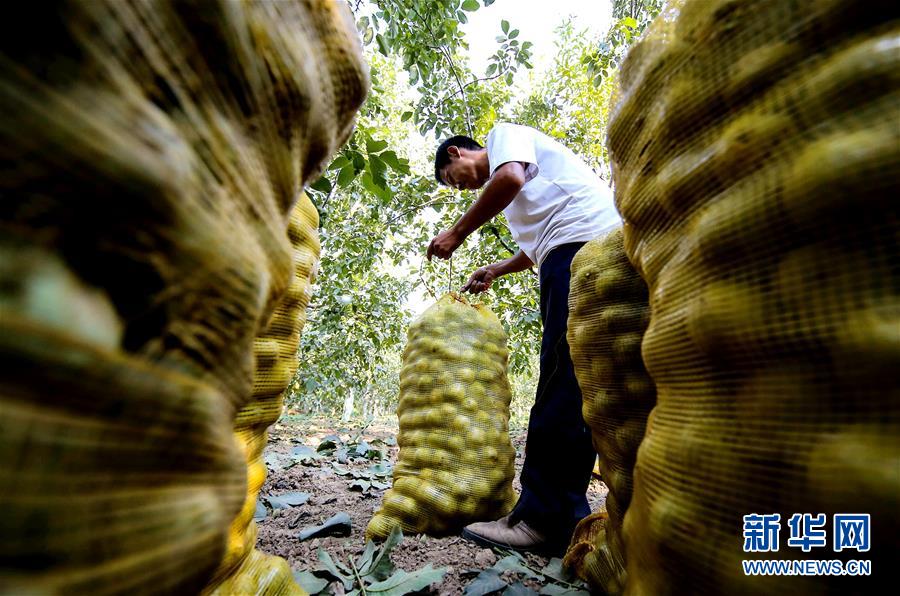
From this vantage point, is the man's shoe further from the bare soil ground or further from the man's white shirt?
the man's white shirt

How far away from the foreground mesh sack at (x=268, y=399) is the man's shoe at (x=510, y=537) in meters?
0.75

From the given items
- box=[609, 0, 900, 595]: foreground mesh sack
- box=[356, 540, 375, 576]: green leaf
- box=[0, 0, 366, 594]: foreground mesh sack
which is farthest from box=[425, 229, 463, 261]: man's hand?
box=[0, 0, 366, 594]: foreground mesh sack

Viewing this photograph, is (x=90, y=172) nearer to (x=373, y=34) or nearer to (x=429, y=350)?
(x=429, y=350)

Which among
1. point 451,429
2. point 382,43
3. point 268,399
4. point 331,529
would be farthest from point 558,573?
point 382,43

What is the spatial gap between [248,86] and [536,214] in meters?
1.51

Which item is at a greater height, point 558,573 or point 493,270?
point 493,270

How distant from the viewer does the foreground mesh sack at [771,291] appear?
37 centimetres

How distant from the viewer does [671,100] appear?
56cm

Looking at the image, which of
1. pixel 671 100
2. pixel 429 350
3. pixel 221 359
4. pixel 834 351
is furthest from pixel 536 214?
pixel 221 359

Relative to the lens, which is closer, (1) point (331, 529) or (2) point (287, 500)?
(1) point (331, 529)

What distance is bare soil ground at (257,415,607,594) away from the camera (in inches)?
49.9

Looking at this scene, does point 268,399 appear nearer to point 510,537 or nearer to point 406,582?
point 406,582

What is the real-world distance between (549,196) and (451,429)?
93 cm

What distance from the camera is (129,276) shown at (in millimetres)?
288
